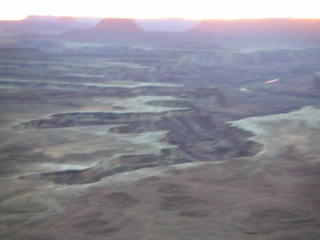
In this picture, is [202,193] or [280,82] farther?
[280,82]

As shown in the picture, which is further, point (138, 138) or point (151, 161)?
point (138, 138)

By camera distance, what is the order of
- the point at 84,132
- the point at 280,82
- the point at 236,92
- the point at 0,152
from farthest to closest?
the point at 280,82 < the point at 236,92 < the point at 84,132 < the point at 0,152

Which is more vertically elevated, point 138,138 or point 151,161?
point 138,138

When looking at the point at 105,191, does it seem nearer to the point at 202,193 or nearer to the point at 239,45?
the point at 202,193

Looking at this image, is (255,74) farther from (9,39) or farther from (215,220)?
(215,220)

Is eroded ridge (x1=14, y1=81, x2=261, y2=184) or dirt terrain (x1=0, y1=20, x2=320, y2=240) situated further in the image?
eroded ridge (x1=14, y1=81, x2=261, y2=184)

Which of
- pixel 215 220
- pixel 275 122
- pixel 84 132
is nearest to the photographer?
pixel 215 220

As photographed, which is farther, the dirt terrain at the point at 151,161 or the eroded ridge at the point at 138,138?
the eroded ridge at the point at 138,138

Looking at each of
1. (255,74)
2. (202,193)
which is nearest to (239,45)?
(255,74)
